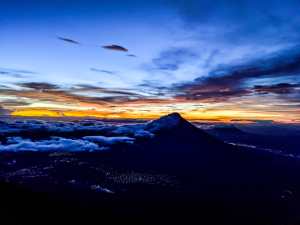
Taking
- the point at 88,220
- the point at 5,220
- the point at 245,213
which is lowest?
the point at 245,213

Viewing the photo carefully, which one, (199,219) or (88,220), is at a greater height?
(88,220)

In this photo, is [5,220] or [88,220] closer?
[5,220]

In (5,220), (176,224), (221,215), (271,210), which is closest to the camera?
(5,220)

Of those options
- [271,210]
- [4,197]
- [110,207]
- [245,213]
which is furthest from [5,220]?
[271,210]

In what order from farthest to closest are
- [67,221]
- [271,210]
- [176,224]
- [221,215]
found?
1. [271,210]
2. [221,215]
3. [176,224]
4. [67,221]

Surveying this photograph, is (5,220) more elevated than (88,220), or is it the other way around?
(5,220)

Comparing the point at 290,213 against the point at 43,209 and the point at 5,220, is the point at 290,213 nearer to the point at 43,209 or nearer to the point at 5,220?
the point at 43,209

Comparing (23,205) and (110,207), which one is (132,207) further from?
(23,205)

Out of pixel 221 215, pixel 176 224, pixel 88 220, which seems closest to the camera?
pixel 88 220

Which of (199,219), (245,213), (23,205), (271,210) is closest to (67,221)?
(23,205)
